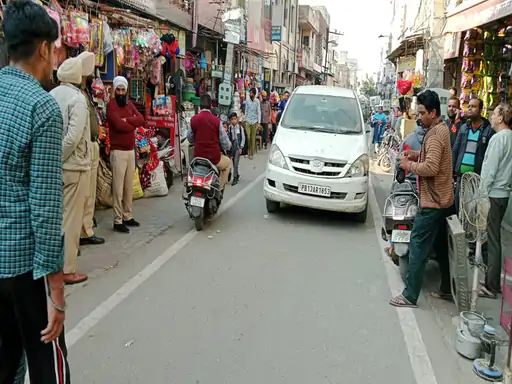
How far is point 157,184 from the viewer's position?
9531 millimetres

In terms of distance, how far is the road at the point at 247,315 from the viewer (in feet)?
11.8

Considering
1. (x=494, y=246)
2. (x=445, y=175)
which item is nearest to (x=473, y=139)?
(x=494, y=246)

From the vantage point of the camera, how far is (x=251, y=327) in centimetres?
425

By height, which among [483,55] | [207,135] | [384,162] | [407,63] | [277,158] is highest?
[407,63]

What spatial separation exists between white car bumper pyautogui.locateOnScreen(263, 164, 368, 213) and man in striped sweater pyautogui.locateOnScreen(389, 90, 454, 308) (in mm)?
Result: 2878

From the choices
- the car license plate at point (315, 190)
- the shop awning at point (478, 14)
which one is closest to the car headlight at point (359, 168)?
the car license plate at point (315, 190)

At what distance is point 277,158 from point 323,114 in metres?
1.46

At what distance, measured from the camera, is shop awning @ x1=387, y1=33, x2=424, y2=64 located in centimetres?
1692

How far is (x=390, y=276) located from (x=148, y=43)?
6438 mm

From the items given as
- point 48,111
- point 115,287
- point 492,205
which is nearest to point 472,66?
point 492,205

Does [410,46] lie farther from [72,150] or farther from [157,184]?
[72,150]

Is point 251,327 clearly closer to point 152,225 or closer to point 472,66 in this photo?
point 152,225

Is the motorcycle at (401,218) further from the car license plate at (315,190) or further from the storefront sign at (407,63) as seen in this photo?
the storefront sign at (407,63)

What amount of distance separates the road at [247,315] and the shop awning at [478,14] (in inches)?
147
